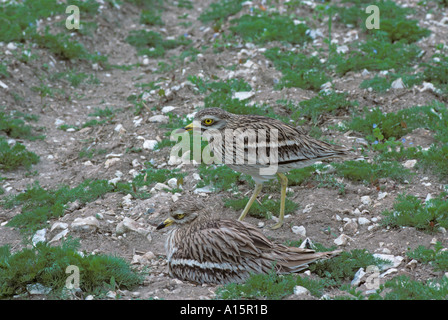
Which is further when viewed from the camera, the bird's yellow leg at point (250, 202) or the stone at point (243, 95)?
the stone at point (243, 95)

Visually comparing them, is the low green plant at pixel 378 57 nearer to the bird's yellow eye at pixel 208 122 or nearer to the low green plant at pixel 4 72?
the bird's yellow eye at pixel 208 122

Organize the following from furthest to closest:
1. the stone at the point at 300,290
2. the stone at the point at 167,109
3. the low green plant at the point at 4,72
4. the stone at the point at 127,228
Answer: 1. the low green plant at the point at 4,72
2. the stone at the point at 167,109
3. the stone at the point at 127,228
4. the stone at the point at 300,290

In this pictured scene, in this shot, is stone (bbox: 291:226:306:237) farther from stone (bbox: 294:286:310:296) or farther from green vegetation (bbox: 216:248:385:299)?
stone (bbox: 294:286:310:296)

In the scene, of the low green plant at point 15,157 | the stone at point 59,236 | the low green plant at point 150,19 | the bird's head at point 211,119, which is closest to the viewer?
the stone at point 59,236

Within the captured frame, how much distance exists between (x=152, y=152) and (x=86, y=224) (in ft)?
7.72

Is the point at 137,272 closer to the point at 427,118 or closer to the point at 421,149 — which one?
the point at 421,149

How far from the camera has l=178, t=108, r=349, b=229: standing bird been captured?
22.0ft

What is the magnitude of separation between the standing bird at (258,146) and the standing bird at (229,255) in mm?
1048

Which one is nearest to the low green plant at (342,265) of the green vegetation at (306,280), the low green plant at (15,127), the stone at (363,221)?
the green vegetation at (306,280)

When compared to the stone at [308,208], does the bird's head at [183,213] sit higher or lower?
higher

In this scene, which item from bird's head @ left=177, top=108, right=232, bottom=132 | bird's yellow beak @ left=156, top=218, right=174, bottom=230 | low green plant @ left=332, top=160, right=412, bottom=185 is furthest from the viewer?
low green plant @ left=332, top=160, right=412, bottom=185

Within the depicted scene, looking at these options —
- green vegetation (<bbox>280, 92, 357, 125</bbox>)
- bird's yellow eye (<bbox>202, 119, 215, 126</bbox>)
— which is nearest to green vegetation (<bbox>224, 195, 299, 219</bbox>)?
bird's yellow eye (<bbox>202, 119, 215, 126</bbox>)

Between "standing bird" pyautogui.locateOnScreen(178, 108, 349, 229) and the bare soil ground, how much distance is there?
650 mm

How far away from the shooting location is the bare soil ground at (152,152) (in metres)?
6.39
